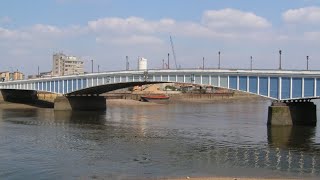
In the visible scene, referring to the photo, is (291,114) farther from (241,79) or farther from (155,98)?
(155,98)

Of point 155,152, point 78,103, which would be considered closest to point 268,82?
point 155,152

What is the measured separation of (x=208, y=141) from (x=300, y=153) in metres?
9.19

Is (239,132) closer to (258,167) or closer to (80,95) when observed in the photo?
(258,167)

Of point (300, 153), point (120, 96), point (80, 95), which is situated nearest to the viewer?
point (300, 153)

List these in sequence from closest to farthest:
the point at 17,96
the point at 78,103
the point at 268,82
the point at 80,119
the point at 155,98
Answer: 1. the point at 268,82
2. the point at 80,119
3. the point at 78,103
4. the point at 17,96
5. the point at 155,98

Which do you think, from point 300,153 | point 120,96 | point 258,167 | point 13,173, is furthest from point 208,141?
point 120,96

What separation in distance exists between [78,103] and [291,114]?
44.9 m

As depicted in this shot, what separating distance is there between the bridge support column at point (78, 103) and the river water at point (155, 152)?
3294 cm

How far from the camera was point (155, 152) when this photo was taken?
116ft

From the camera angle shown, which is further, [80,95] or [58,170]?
[80,95]

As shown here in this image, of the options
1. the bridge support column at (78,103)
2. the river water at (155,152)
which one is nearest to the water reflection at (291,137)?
the river water at (155,152)

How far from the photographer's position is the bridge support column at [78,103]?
87.7 metres

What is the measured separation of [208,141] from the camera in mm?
43094

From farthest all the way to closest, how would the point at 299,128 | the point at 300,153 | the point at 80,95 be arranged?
1. the point at 80,95
2. the point at 299,128
3. the point at 300,153
